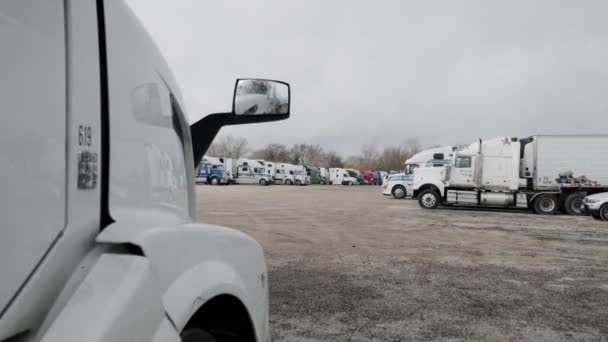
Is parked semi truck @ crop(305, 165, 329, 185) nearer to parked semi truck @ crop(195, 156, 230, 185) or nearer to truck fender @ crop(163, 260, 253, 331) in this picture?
parked semi truck @ crop(195, 156, 230, 185)

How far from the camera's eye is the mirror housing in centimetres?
240

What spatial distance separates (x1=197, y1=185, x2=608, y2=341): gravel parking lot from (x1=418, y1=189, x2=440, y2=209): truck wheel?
26.9ft

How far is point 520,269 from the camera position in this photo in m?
6.60

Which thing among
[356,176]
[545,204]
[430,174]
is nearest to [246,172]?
[356,176]

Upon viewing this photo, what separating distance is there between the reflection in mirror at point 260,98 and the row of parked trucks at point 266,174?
38101mm

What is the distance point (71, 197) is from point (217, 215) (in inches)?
524

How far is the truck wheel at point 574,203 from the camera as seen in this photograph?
1753cm

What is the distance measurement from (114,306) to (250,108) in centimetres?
163

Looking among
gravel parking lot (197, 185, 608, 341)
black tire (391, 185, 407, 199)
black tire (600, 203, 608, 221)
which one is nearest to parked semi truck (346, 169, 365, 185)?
black tire (391, 185, 407, 199)

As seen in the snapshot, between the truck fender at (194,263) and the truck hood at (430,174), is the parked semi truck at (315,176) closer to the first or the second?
the truck hood at (430,174)

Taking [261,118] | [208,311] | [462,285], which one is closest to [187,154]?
[261,118]

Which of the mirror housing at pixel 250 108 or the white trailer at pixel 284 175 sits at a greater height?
the mirror housing at pixel 250 108

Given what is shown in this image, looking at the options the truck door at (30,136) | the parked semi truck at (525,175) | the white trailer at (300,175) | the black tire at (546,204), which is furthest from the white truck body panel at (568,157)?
the white trailer at (300,175)

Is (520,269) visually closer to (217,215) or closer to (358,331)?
(358,331)
